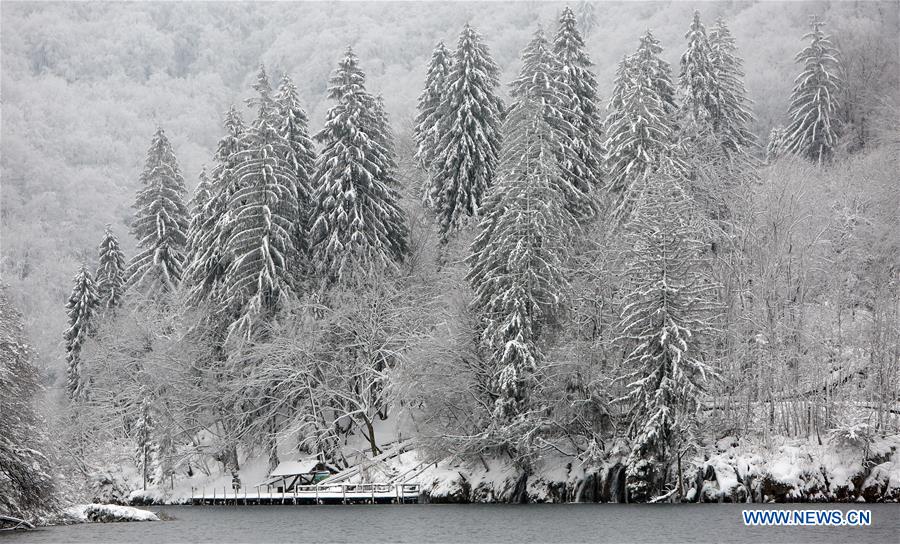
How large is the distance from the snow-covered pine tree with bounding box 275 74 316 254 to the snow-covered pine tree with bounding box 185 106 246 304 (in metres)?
2.77

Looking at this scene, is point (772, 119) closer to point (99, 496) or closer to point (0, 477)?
point (99, 496)

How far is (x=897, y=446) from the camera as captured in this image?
39000 mm

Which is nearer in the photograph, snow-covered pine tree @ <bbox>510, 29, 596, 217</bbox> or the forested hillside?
the forested hillside

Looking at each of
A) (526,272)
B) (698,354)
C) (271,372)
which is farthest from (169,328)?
(698,354)

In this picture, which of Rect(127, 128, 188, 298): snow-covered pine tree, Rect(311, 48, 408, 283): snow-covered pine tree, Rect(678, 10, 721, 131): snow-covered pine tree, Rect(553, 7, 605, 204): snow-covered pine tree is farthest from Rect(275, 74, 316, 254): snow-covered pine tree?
Rect(678, 10, 721, 131): snow-covered pine tree

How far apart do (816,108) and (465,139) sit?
29284 mm

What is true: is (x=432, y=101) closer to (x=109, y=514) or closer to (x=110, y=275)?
(x=110, y=275)

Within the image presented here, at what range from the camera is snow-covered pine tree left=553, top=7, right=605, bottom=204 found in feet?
175

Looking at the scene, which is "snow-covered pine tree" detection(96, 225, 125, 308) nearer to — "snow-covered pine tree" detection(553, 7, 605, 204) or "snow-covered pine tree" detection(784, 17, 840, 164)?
"snow-covered pine tree" detection(553, 7, 605, 204)

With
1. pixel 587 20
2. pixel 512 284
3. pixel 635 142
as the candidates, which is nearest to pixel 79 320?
pixel 512 284

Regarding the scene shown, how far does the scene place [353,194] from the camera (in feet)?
171

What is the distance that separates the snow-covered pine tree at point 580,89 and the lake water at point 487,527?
816 inches

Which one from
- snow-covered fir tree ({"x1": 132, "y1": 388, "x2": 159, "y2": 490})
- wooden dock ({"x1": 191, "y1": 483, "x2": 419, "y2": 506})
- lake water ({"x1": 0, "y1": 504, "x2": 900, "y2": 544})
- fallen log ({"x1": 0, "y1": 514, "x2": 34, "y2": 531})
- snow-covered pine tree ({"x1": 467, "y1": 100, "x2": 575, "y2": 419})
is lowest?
lake water ({"x1": 0, "y1": 504, "x2": 900, "y2": 544})

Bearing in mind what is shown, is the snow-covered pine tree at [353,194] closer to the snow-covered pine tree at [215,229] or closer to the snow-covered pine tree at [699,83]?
the snow-covered pine tree at [215,229]
